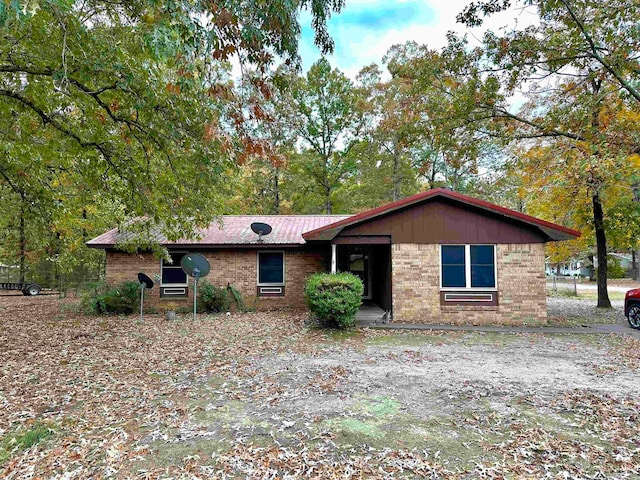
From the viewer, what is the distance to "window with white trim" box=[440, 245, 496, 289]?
1104cm

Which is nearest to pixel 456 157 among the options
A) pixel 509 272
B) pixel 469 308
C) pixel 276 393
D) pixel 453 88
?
pixel 453 88

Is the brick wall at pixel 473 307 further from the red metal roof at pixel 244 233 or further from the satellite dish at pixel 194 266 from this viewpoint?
the satellite dish at pixel 194 266

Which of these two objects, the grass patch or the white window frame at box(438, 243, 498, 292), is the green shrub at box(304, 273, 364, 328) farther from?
the grass patch

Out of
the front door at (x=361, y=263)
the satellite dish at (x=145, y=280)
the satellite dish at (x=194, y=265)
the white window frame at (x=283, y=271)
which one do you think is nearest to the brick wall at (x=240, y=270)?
the white window frame at (x=283, y=271)

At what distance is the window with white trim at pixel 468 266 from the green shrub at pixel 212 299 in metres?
7.34

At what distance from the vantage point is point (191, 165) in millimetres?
8391

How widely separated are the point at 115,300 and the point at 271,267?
5410mm

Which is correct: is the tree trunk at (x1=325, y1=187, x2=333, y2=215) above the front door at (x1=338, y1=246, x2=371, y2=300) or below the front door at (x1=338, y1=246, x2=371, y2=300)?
above

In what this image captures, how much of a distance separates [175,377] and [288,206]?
22.4 meters

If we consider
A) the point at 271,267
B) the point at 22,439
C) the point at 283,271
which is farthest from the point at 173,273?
the point at 22,439

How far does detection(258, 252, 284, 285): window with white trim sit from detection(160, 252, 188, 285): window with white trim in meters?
2.81

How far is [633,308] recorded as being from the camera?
1030 cm

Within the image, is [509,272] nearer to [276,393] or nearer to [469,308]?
[469,308]

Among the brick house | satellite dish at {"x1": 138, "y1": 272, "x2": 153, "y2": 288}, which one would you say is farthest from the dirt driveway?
satellite dish at {"x1": 138, "y1": 272, "x2": 153, "y2": 288}
